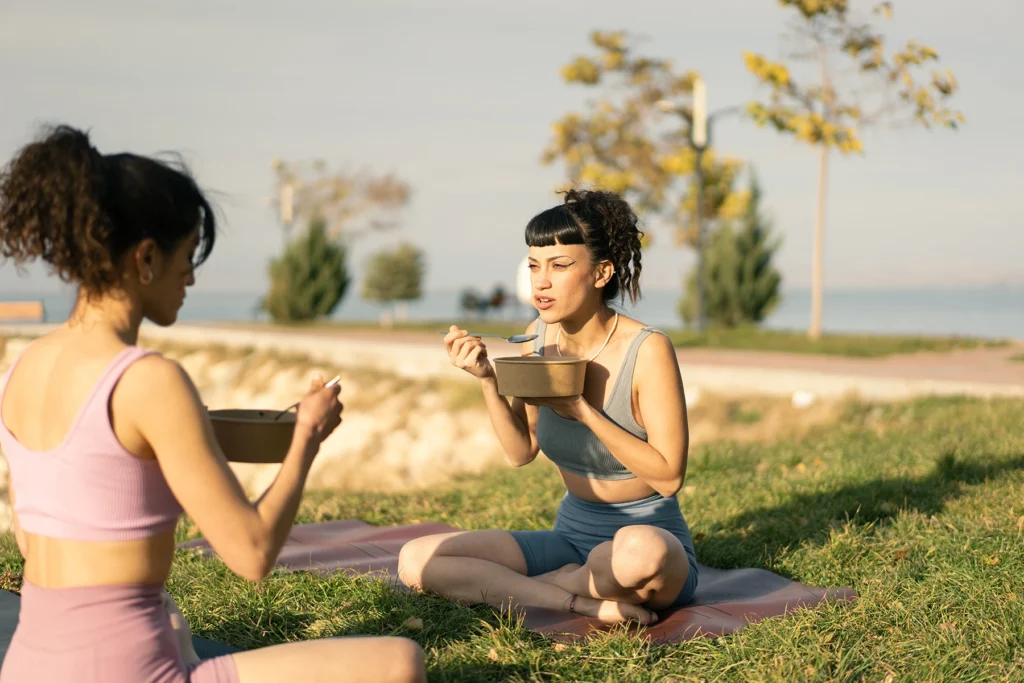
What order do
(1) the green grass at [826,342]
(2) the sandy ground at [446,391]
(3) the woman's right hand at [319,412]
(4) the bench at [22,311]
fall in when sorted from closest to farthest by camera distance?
(3) the woman's right hand at [319,412]
(2) the sandy ground at [446,391]
(1) the green grass at [826,342]
(4) the bench at [22,311]

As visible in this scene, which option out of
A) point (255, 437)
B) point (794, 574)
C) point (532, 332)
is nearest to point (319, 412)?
point (255, 437)

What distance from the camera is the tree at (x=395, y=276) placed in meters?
29.7

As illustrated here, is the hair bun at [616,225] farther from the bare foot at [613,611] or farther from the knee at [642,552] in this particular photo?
the bare foot at [613,611]

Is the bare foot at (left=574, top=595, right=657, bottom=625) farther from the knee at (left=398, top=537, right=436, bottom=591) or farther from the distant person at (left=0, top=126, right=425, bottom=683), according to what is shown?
the distant person at (left=0, top=126, right=425, bottom=683)

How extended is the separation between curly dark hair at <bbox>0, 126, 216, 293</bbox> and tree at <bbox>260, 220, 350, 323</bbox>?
77.9 ft

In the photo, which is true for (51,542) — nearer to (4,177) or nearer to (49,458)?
(49,458)

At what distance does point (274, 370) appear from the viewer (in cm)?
1454

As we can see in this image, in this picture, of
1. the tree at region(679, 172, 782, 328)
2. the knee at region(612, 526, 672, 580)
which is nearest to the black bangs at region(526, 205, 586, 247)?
the knee at region(612, 526, 672, 580)

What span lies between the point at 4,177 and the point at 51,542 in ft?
2.22

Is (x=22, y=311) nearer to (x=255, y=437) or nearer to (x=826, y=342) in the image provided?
(x=826, y=342)

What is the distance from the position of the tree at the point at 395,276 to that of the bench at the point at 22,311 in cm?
881

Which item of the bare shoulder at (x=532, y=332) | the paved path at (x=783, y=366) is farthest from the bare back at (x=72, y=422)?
the paved path at (x=783, y=366)

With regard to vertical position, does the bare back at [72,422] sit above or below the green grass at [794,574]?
above

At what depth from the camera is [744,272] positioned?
70.8 feet
